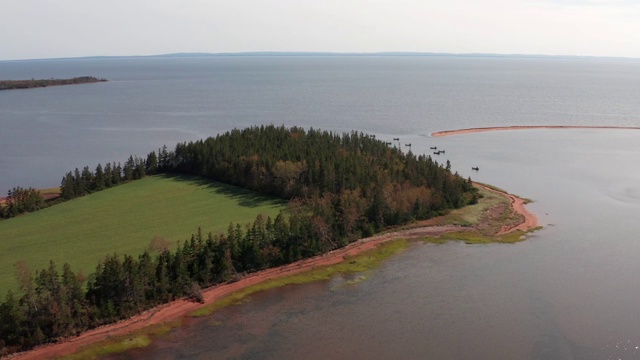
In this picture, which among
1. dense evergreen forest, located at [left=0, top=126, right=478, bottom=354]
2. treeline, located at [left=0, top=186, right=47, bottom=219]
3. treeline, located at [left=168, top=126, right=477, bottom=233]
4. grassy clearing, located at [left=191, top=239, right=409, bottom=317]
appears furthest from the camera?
treeline, located at [left=0, top=186, right=47, bottom=219]

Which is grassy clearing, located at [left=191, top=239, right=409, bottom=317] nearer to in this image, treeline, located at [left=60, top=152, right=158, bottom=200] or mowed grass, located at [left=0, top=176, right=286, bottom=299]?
mowed grass, located at [left=0, top=176, right=286, bottom=299]

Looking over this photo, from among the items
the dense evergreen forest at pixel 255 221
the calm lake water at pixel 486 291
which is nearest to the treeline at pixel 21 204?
the dense evergreen forest at pixel 255 221

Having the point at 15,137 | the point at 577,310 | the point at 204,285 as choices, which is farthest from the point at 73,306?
the point at 15,137

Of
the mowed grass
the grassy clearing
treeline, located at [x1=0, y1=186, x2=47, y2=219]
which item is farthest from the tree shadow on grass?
treeline, located at [x1=0, y1=186, x2=47, y2=219]

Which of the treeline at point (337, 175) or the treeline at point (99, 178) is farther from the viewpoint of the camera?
the treeline at point (99, 178)

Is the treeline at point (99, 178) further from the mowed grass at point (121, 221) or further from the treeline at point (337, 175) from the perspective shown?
the treeline at point (337, 175)

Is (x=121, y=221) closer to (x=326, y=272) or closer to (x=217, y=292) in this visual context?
(x=217, y=292)
